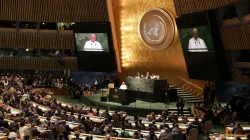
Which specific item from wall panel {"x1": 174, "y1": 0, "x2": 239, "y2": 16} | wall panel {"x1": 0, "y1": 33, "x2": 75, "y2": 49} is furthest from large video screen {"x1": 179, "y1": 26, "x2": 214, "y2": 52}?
wall panel {"x1": 0, "y1": 33, "x2": 75, "y2": 49}

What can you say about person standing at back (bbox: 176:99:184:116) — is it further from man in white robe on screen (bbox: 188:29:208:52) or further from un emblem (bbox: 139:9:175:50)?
un emblem (bbox: 139:9:175:50)

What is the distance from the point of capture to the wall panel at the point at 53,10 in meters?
29.7

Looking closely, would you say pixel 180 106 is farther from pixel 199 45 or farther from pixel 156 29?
pixel 156 29

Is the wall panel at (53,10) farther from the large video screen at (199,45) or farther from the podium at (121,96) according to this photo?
the large video screen at (199,45)

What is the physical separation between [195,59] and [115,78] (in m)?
8.81

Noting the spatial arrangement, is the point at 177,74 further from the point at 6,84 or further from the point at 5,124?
the point at 5,124

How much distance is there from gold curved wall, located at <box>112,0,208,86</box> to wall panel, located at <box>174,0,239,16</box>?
1.38 metres

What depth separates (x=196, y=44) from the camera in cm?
2233

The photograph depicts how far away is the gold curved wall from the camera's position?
25.4m

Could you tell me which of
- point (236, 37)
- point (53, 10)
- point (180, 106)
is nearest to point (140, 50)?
point (53, 10)

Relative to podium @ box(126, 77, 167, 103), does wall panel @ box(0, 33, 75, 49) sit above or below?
above

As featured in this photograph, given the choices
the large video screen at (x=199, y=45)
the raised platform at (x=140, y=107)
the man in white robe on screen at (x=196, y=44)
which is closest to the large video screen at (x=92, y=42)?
the raised platform at (x=140, y=107)

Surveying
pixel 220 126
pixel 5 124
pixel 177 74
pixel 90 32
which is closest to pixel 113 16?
pixel 90 32

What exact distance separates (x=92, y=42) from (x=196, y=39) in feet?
29.2
